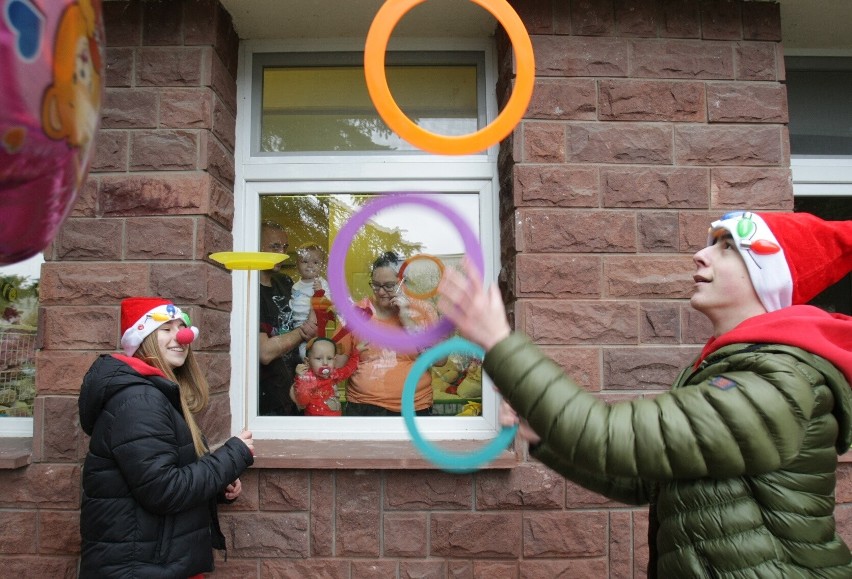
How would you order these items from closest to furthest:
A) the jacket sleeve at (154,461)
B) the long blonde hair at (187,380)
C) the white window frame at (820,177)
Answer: the jacket sleeve at (154,461) → the long blonde hair at (187,380) → the white window frame at (820,177)

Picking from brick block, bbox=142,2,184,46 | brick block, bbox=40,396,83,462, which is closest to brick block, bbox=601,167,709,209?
brick block, bbox=142,2,184,46

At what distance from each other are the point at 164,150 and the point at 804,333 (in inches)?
101

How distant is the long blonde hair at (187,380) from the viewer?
222 centimetres

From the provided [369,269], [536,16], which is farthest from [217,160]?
[536,16]

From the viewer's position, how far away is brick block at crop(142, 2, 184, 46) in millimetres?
2855

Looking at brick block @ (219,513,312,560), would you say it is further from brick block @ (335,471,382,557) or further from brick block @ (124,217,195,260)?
brick block @ (124,217,195,260)

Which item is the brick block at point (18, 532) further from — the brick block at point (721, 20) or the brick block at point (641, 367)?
the brick block at point (721, 20)

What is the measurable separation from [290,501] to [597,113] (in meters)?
2.20

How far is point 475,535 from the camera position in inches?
107

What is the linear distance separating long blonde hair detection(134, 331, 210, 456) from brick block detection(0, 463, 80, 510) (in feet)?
2.42

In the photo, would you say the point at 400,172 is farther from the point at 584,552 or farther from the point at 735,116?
the point at 584,552

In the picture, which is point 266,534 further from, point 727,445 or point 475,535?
point 727,445

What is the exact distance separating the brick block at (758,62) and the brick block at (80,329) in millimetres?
3030

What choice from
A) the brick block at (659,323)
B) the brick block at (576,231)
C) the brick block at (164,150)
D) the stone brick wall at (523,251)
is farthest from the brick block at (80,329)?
the brick block at (659,323)
